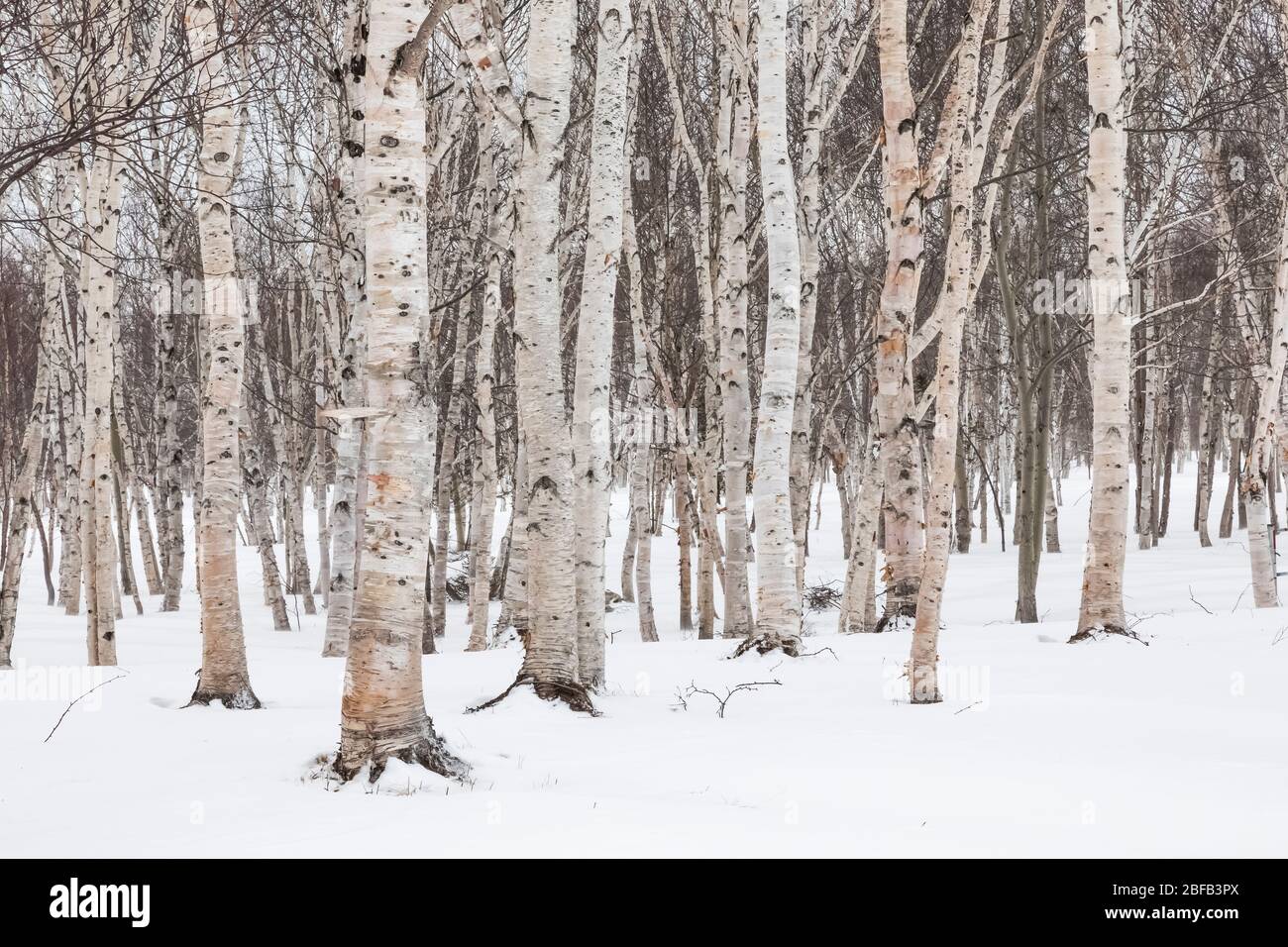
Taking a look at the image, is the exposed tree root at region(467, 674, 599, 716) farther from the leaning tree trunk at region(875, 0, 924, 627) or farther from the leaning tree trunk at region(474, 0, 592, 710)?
the leaning tree trunk at region(875, 0, 924, 627)

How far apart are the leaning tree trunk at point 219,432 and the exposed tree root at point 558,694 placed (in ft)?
5.20

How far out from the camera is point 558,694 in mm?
5438

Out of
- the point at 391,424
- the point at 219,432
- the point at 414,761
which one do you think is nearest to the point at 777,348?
the point at 219,432

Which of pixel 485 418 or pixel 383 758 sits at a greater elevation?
pixel 485 418

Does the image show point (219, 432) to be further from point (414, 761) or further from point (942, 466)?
point (942, 466)

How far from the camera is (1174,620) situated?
8047mm

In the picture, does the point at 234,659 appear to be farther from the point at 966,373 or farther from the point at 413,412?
the point at 966,373

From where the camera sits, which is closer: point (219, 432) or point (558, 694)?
point (558, 694)

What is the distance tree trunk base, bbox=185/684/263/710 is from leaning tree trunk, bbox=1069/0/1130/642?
562 centimetres

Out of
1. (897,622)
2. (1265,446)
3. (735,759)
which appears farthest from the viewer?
(1265,446)

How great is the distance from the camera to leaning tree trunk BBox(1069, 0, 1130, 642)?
7.09 metres

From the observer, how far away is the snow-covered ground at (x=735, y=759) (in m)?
3.11

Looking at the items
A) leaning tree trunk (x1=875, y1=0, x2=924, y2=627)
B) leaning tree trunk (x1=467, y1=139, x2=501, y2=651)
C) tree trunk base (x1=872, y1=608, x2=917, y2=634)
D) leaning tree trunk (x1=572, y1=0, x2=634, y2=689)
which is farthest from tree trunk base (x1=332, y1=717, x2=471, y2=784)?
leaning tree trunk (x1=467, y1=139, x2=501, y2=651)

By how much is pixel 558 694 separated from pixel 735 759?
1425mm
